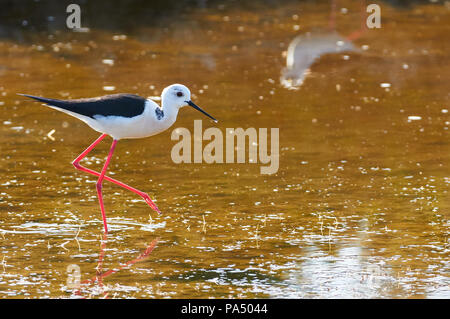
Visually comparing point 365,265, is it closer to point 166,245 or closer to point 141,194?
point 166,245

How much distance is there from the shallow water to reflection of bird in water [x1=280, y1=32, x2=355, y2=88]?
13 centimetres

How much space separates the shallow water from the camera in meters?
6.51

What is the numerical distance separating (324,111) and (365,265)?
4.83 m

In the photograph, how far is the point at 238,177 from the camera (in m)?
8.98

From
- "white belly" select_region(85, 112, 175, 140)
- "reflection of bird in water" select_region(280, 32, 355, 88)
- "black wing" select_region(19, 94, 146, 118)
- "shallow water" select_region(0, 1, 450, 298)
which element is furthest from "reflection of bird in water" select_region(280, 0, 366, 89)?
"black wing" select_region(19, 94, 146, 118)

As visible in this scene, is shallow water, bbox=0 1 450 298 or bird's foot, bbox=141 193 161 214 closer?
shallow water, bbox=0 1 450 298

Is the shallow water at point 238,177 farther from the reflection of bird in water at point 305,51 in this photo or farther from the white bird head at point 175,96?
the white bird head at point 175,96

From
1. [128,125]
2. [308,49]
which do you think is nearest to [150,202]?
[128,125]

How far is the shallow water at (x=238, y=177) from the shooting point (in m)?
6.51

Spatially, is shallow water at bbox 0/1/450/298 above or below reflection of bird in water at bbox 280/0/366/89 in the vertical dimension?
below

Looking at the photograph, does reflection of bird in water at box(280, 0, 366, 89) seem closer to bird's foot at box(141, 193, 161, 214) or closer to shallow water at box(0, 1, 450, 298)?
shallow water at box(0, 1, 450, 298)

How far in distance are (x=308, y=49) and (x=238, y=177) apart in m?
5.74

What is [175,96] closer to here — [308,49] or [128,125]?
[128,125]

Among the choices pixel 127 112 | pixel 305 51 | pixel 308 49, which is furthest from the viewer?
pixel 308 49
